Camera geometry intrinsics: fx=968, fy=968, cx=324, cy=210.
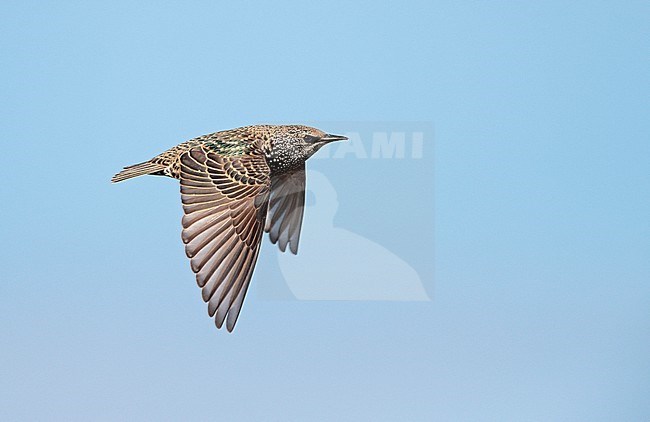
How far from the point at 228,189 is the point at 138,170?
0.34 metres

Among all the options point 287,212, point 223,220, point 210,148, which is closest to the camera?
point 223,220

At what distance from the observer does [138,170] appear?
292 centimetres

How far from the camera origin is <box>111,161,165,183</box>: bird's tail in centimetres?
289

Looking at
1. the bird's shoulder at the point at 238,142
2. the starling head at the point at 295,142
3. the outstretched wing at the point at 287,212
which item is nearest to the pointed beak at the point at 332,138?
the starling head at the point at 295,142

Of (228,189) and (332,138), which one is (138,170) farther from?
(332,138)

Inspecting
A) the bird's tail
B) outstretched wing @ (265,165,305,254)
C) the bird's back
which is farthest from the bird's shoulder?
outstretched wing @ (265,165,305,254)

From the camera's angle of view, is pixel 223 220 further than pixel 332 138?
No

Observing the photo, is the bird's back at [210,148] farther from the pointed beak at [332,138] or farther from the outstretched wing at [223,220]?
the pointed beak at [332,138]

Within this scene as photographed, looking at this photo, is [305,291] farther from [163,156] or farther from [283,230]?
[163,156]

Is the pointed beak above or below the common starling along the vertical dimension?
above

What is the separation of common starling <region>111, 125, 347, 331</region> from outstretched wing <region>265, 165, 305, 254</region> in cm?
9

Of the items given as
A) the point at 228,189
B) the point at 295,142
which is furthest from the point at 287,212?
the point at 228,189

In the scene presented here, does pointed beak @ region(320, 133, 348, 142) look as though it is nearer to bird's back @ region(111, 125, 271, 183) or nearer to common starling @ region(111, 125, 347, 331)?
common starling @ region(111, 125, 347, 331)

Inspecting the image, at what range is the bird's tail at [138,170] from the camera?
2.89 m
